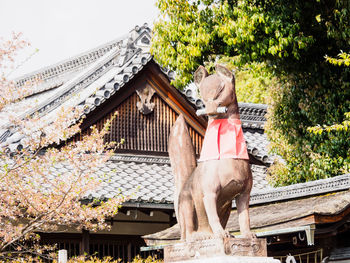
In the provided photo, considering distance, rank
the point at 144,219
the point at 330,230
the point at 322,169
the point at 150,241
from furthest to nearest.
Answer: the point at 144,219
the point at 322,169
the point at 150,241
the point at 330,230

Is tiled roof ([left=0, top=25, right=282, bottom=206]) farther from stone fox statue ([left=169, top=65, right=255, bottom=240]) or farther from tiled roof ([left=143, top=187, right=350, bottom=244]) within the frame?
stone fox statue ([left=169, top=65, right=255, bottom=240])

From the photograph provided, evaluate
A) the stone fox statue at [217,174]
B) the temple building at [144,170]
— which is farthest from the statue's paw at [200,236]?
the temple building at [144,170]

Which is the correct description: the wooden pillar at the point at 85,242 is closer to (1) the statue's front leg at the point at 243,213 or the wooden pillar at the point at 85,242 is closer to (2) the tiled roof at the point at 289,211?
(2) the tiled roof at the point at 289,211

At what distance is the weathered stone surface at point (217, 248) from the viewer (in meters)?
6.02

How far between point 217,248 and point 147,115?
31.6 ft

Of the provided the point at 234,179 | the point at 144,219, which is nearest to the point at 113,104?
the point at 144,219

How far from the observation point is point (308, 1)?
1188 cm

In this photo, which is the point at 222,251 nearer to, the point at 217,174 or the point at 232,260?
the point at 232,260

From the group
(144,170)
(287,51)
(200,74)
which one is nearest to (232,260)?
(200,74)

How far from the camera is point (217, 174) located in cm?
627

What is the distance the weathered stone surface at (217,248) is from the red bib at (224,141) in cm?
87

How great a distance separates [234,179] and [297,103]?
269 inches

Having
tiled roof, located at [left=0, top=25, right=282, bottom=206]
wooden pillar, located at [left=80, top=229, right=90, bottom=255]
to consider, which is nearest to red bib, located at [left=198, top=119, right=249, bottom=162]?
tiled roof, located at [left=0, top=25, right=282, bottom=206]

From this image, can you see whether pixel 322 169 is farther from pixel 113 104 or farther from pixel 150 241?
pixel 113 104
